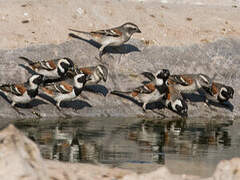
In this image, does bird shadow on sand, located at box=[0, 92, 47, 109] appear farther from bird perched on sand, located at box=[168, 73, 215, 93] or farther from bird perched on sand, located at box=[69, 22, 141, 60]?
bird perched on sand, located at box=[168, 73, 215, 93]

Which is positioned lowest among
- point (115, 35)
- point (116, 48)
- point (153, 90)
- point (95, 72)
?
point (153, 90)

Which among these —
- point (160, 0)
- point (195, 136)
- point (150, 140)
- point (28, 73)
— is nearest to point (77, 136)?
point (150, 140)

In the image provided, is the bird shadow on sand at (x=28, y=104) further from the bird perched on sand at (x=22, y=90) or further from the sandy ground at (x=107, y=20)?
the sandy ground at (x=107, y=20)

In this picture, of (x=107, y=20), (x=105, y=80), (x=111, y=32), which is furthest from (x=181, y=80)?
(x=107, y=20)

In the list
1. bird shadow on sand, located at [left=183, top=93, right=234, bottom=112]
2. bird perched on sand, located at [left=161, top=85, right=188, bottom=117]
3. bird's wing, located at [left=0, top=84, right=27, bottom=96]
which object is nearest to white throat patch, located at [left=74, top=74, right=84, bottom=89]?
bird's wing, located at [left=0, top=84, right=27, bottom=96]

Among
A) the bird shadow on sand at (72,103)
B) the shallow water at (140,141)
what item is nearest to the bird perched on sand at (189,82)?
the shallow water at (140,141)

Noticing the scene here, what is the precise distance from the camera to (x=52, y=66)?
56.9ft

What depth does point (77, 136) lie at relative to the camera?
13562 millimetres

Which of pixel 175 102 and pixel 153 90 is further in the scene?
pixel 153 90

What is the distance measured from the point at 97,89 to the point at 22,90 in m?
2.69

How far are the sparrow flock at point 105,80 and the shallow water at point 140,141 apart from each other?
83 centimetres

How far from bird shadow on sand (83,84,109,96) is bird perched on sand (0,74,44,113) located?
2.03 meters

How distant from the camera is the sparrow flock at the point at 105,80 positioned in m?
16.1

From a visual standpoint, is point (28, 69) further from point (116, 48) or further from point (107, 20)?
point (107, 20)
